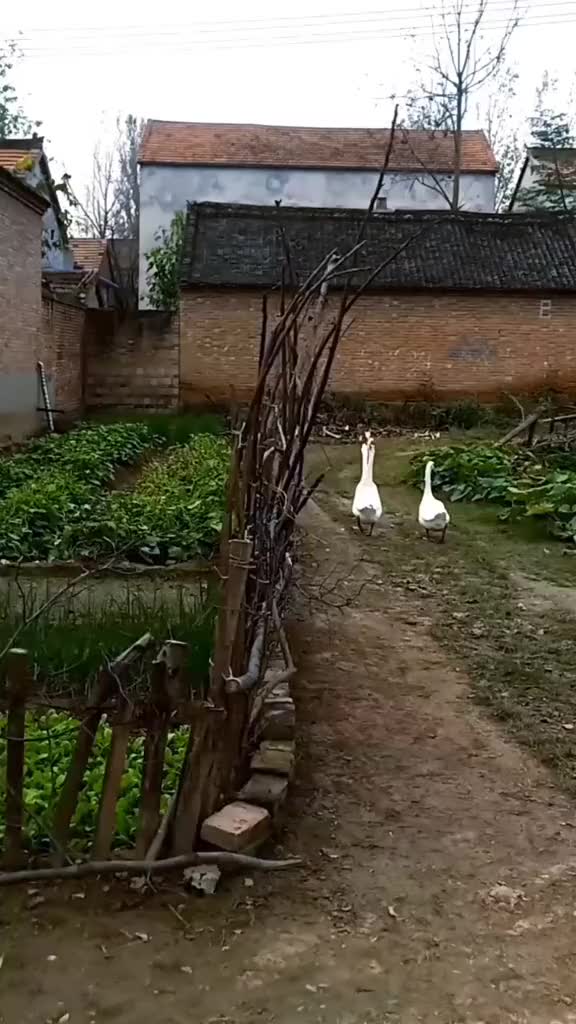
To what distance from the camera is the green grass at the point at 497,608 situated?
482cm

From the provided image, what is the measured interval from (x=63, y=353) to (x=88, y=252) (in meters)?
17.9

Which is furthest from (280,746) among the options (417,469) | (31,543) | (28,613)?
(417,469)

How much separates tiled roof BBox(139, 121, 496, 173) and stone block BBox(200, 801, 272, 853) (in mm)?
31923

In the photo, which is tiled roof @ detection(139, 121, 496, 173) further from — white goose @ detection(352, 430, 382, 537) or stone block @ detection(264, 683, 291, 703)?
stone block @ detection(264, 683, 291, 703)

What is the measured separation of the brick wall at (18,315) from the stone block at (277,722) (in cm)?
1102

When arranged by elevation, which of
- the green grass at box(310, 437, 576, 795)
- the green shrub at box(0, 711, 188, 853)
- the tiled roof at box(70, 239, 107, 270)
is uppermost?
the tiled roof at box(70, 239, 107, 270)

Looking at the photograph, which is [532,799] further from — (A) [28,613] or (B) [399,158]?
(B) [399,158]

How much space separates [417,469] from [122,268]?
29719 millimetres

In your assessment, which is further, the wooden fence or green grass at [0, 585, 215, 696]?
green grass at [0, 585, 215, 696]

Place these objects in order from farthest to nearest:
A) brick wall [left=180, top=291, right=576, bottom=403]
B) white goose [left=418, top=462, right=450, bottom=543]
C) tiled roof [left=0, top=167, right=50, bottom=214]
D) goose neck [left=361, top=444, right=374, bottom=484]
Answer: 1. brick wall [left=180, top=291, right=576, bottom=403]
2. tiled roof [left=0, top=167, right=50, bottom=214]
3. goose neck [left=361, top=444, right=374, bottom=484]
4. white goose [left=418, top=462, right=450, bottom=543]

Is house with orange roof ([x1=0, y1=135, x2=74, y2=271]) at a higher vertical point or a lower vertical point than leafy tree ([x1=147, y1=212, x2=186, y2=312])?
higher

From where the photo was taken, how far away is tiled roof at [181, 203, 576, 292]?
2228 centimetres

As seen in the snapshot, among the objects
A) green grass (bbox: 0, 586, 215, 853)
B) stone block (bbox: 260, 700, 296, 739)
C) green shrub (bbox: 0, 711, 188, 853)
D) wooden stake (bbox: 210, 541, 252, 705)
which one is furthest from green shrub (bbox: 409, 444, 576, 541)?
wooden stake (bbox: 210, 541, 252, 705)

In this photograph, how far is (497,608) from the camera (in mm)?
6770
